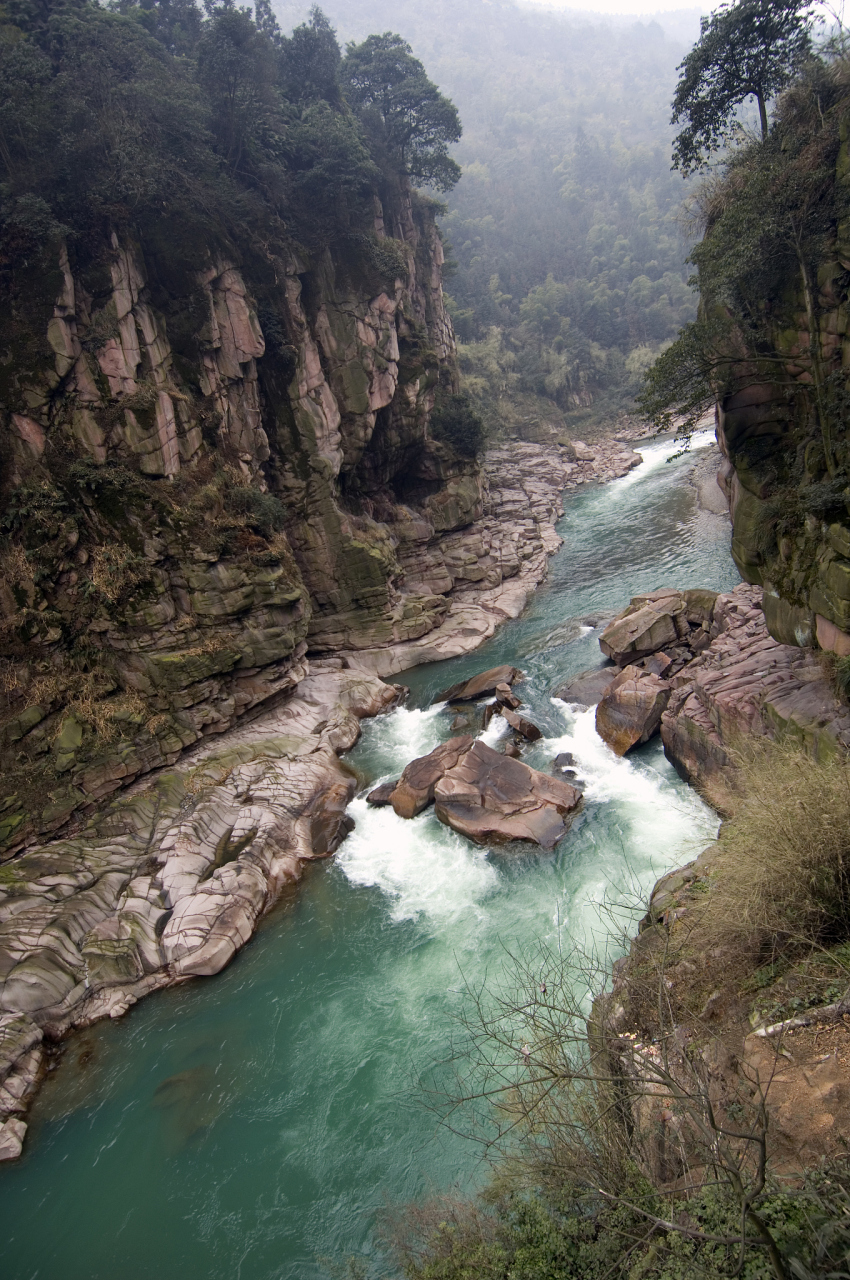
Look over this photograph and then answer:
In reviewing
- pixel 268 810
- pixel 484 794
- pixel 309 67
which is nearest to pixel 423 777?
pixel 484 794

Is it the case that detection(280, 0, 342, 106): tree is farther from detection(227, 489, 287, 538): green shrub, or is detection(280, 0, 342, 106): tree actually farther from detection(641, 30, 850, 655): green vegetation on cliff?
detection(641, 30, 850, 655): green vegetation on cliff

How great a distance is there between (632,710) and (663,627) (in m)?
3.66

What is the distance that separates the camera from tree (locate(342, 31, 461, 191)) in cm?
2877

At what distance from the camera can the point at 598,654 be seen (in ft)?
61.9

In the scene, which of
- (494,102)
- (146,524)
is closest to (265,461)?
(146,524)

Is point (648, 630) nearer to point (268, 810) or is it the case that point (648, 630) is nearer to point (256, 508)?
point (268, 810)

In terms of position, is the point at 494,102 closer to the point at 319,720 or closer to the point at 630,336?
Answer: the point at 630,336

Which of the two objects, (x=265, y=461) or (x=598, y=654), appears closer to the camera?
(x=598, y=654)

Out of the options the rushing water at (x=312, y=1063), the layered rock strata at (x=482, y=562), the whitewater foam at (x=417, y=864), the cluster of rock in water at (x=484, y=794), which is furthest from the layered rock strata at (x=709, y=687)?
the layered rock strata at (x=482, y=562)

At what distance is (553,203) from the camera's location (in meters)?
76.8

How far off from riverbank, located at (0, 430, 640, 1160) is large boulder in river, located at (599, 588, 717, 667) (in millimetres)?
7154

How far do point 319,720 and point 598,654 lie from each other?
27.8 ft

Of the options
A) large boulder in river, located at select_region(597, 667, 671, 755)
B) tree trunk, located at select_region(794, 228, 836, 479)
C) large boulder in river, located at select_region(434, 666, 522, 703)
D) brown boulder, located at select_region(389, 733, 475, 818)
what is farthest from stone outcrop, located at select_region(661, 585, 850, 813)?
large boulder in river, located at select_region(434, 666, 522, 703)

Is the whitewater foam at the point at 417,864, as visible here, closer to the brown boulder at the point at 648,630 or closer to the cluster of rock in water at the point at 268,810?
the cluster of rock in water at the point at 268,810
